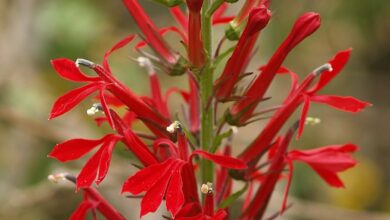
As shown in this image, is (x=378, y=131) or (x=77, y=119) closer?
(x=77, y=119)

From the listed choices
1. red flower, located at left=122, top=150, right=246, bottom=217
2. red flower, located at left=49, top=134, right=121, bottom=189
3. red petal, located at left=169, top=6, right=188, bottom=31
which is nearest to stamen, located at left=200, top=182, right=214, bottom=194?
red flower, located at left=122, top=150, right=246, bottom=217

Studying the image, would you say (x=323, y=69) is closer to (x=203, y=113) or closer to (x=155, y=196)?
(x=203, y=113)

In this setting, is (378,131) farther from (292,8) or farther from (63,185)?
(63,185)

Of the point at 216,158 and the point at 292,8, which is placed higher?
the point at 216,158

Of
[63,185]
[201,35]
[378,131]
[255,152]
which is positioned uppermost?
[201,35]

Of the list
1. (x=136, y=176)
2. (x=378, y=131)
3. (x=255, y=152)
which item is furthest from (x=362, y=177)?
(x=136, y=176)

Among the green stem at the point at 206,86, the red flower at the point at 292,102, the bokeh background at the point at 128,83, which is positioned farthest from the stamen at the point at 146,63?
the bokeh background at the point at 128,83
